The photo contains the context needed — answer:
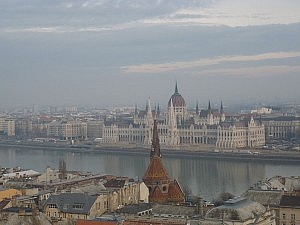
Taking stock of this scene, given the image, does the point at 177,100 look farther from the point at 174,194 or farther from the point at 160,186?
the point at 174,194

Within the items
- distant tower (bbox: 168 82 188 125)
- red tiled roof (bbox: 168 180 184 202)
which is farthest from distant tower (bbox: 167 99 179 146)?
red tiled roof (bbox: 168 180 184 202)

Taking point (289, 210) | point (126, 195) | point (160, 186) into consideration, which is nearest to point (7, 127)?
point (160, 186)

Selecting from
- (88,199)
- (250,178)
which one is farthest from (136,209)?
(250,178)

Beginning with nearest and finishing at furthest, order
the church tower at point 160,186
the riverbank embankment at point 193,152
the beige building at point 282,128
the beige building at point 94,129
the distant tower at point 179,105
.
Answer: the church tower at point 160,186 → the riverbank embankment at point 193,152 → the beige building at point 282,128 → the distant tower at point 179,105 → the beige building at point 94,129

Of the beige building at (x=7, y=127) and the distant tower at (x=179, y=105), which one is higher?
the distant tower at (x=179, y=105)

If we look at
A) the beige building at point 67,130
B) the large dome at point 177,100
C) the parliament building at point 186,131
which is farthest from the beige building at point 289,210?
the beige building at point 67,130

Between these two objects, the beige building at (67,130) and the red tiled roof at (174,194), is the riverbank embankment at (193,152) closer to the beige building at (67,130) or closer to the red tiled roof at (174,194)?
the beige building at (67,130)

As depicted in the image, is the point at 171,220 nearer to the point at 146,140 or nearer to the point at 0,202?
the point at 0,202
